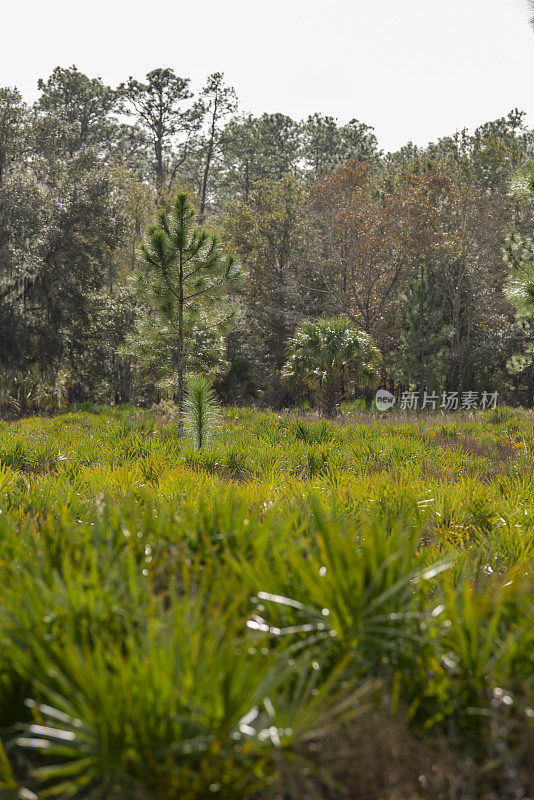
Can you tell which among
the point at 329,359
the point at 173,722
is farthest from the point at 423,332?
the point at 173,722

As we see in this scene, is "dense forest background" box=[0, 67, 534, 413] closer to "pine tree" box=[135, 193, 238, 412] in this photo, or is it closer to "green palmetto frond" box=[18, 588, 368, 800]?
"pine tree" box=[135, 193, 238, 412]

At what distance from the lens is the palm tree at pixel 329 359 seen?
19.5 meters

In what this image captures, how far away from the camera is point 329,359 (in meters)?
19.3

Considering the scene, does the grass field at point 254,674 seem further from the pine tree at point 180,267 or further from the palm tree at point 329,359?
the palm tree at point 329,359

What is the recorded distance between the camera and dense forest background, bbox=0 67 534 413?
25.4 metres

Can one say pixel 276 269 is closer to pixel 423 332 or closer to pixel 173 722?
pixel 423 332

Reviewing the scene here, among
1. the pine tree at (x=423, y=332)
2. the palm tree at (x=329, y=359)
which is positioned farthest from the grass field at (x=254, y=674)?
the pine tree at (x=423, y=332)

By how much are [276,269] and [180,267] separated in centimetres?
2198

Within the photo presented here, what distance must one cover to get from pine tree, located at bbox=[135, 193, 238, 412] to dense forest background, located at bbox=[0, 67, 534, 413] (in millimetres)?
7642

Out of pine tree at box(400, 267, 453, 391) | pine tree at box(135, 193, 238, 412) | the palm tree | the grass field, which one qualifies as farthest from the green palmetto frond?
pine tree at box(400, 267, 453, 391)

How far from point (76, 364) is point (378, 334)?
15.8m

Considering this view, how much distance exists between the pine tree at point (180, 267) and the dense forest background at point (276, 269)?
7.64m

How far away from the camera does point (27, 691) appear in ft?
6.34

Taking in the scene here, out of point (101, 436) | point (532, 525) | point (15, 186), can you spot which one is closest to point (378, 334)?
point (15, 186)
